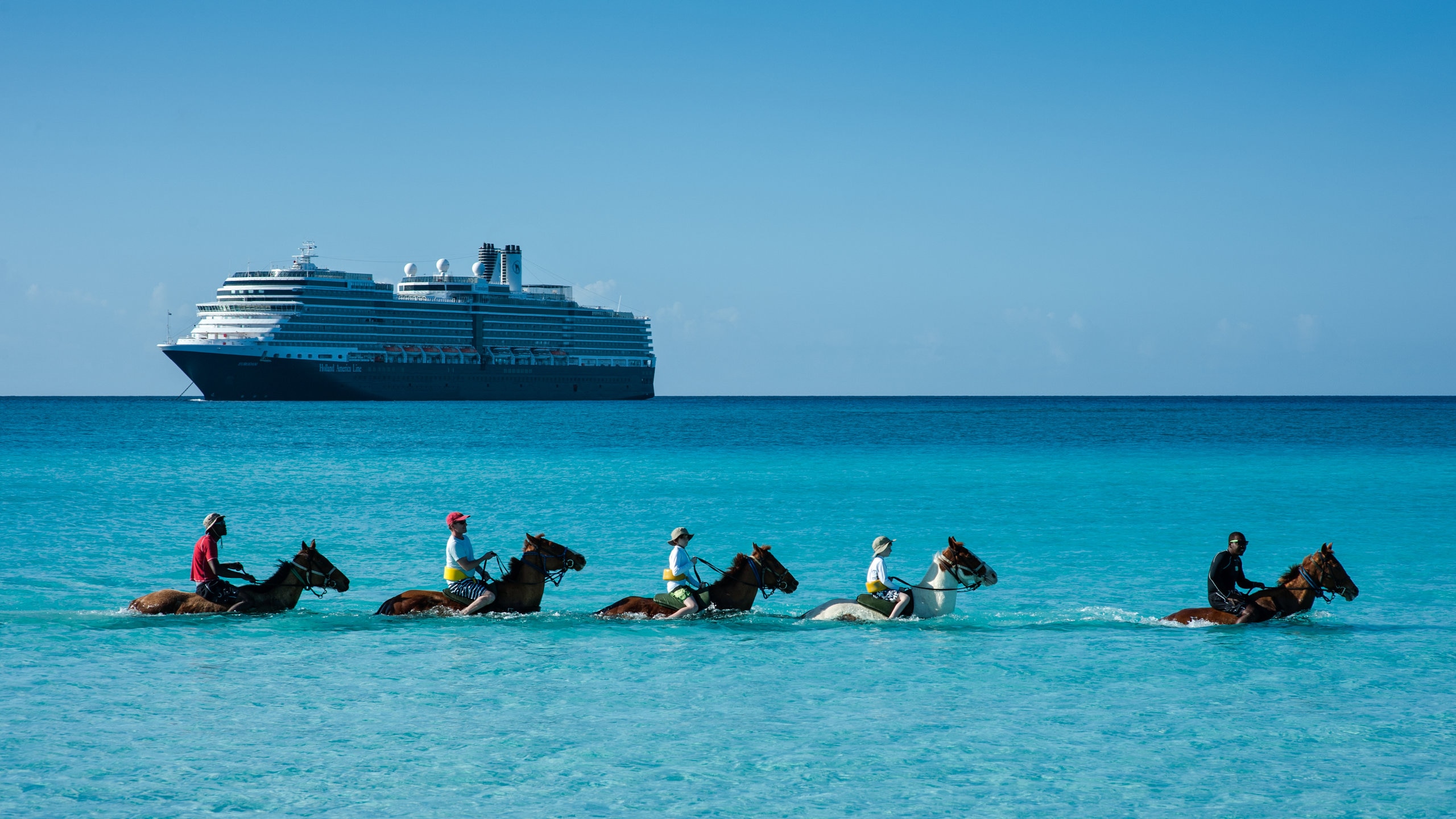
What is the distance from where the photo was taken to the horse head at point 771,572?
47.3ft

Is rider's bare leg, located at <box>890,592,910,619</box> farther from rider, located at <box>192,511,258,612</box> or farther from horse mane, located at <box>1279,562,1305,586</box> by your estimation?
rider, located at <box>192,511,258,612</box>

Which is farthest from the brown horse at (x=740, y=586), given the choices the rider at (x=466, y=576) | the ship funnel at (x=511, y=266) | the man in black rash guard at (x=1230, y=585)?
the ship funnel at (x=511, y=266)

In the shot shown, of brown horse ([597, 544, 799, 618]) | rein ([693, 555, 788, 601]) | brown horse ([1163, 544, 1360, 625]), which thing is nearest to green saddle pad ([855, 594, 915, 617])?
brown horse ([597, 544, 799, 618])

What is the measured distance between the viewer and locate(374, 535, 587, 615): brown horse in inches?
573

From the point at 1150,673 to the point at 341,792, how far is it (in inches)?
325

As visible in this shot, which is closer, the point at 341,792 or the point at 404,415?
the point at 341,792

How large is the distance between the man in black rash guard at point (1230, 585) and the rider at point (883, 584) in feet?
12.0

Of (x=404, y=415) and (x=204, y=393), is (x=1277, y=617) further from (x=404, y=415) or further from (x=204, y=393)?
(x=204, y=393)

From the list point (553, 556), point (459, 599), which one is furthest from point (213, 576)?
point (553, 556)

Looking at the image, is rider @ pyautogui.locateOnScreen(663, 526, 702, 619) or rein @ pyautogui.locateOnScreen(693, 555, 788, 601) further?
rider @ pyautogui.locateOnScreen(663, 526, 702, 619)

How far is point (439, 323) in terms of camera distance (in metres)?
133

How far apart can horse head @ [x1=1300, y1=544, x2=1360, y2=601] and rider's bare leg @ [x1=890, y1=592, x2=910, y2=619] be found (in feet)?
15.1

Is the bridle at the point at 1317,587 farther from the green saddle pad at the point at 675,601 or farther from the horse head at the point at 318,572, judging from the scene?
the horse head at the point at 318,572

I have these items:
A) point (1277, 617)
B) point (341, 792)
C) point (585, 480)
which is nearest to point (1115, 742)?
point (1277, 617)
